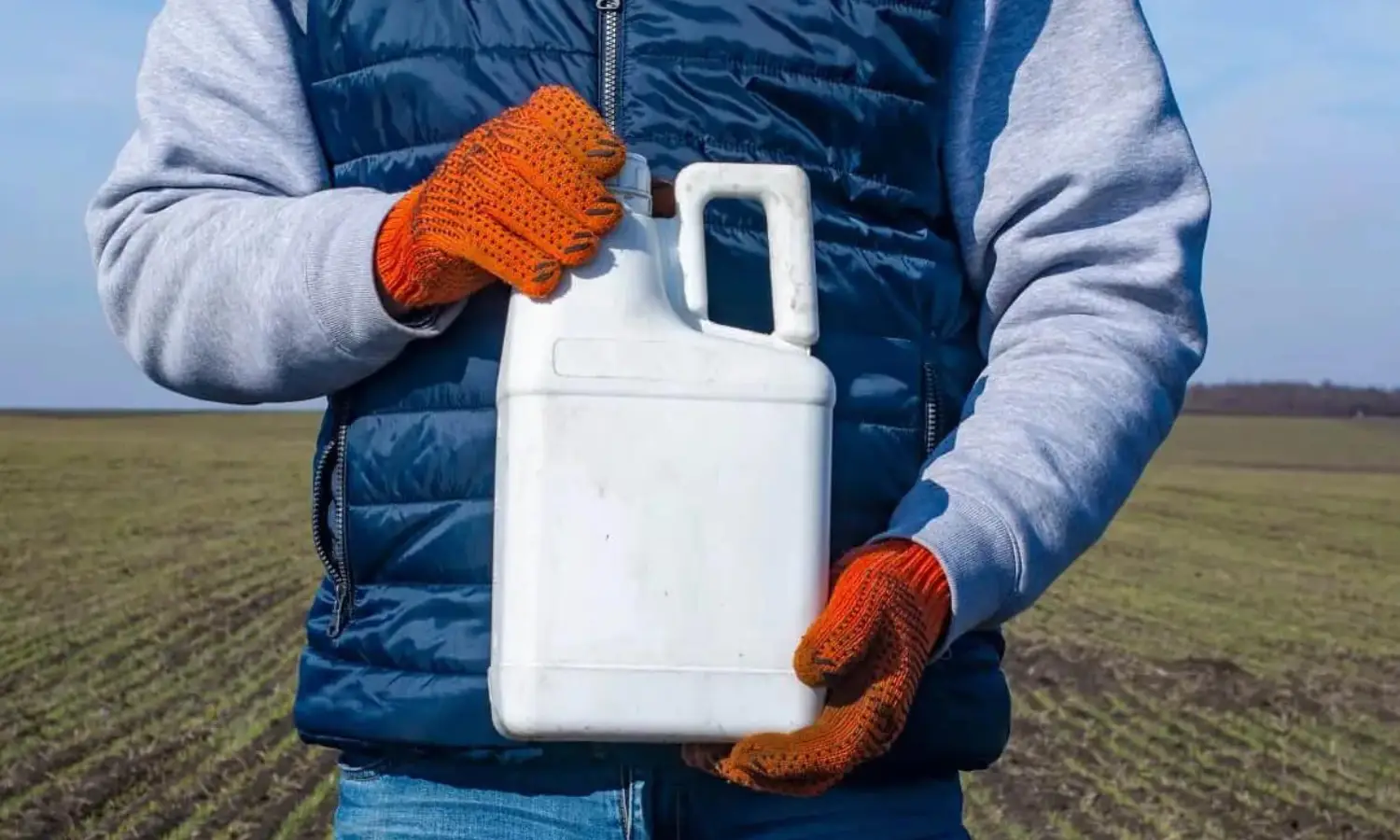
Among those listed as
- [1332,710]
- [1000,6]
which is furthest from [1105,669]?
[1000,6]

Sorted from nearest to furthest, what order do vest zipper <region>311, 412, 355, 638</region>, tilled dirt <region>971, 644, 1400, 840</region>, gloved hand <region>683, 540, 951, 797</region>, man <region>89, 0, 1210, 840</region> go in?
gloved hand <region>683, 540, 951, 797</region>, man <region>89, 0, 1210, 840</region>, vest zipper <region>311, 412, 355, 638</region>, tilled dirt <region>971, 644, 1400, 840</region>

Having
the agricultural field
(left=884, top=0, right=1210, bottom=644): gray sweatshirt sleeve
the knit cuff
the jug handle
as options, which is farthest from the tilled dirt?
the jug handle

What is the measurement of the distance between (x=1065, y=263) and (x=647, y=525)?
496 mm

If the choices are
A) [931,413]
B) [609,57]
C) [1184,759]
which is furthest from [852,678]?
[1184,759]

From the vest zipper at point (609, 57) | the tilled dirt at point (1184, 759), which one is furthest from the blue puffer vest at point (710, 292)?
the tilled dirt at point (1184, 759)

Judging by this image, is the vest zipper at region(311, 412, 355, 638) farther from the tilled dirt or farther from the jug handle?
the tilled dirt

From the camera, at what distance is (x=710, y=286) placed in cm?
140

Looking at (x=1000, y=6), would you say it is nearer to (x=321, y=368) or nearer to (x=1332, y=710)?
(x=321, y=368)

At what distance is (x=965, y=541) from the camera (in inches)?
52.6

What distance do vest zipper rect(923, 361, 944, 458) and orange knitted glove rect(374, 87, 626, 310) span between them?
352 mm

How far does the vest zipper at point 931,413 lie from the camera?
149 centimetres

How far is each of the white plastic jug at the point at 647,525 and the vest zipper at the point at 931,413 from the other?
0.23 meters

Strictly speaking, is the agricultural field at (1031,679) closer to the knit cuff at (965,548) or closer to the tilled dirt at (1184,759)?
the tilled dirt at (1184,759)

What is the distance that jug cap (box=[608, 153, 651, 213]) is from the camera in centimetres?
129
